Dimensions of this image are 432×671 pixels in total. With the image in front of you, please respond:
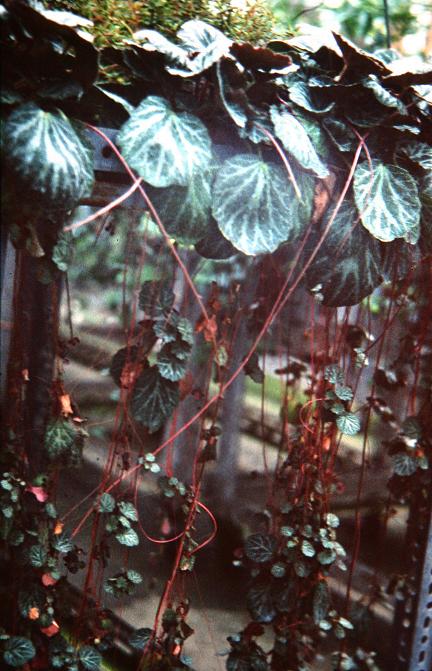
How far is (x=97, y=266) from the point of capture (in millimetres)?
4148

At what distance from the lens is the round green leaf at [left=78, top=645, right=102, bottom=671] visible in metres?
1.18

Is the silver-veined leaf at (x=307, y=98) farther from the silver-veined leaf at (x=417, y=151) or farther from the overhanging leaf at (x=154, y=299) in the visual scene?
the overhanging leaf at (x=154, y=299)

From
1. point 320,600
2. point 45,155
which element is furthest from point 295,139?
point 320,600

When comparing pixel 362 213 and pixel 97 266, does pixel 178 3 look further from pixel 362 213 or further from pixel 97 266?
pixel 97 266

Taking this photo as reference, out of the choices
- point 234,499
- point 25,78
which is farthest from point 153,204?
point 234,499

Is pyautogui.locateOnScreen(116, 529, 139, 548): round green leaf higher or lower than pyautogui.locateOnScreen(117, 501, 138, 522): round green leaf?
lower

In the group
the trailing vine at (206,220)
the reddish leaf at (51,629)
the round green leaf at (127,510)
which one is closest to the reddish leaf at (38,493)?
the trailing vine at (206,220)

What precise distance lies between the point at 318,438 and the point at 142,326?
1.40ft

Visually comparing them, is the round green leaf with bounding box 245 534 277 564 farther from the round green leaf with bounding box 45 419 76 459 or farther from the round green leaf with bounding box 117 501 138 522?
the round green leaf with bounding box 45 419 76 459

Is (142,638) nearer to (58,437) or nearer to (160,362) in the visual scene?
(58,437)

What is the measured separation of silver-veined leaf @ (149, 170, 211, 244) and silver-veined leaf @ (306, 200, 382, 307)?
25 centimetres

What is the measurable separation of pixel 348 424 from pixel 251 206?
1.54 ft

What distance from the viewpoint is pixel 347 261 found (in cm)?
107

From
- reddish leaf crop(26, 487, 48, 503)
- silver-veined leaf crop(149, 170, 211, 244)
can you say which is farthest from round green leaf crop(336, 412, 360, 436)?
reddish leaf crop(26, 487, 48, 503)
